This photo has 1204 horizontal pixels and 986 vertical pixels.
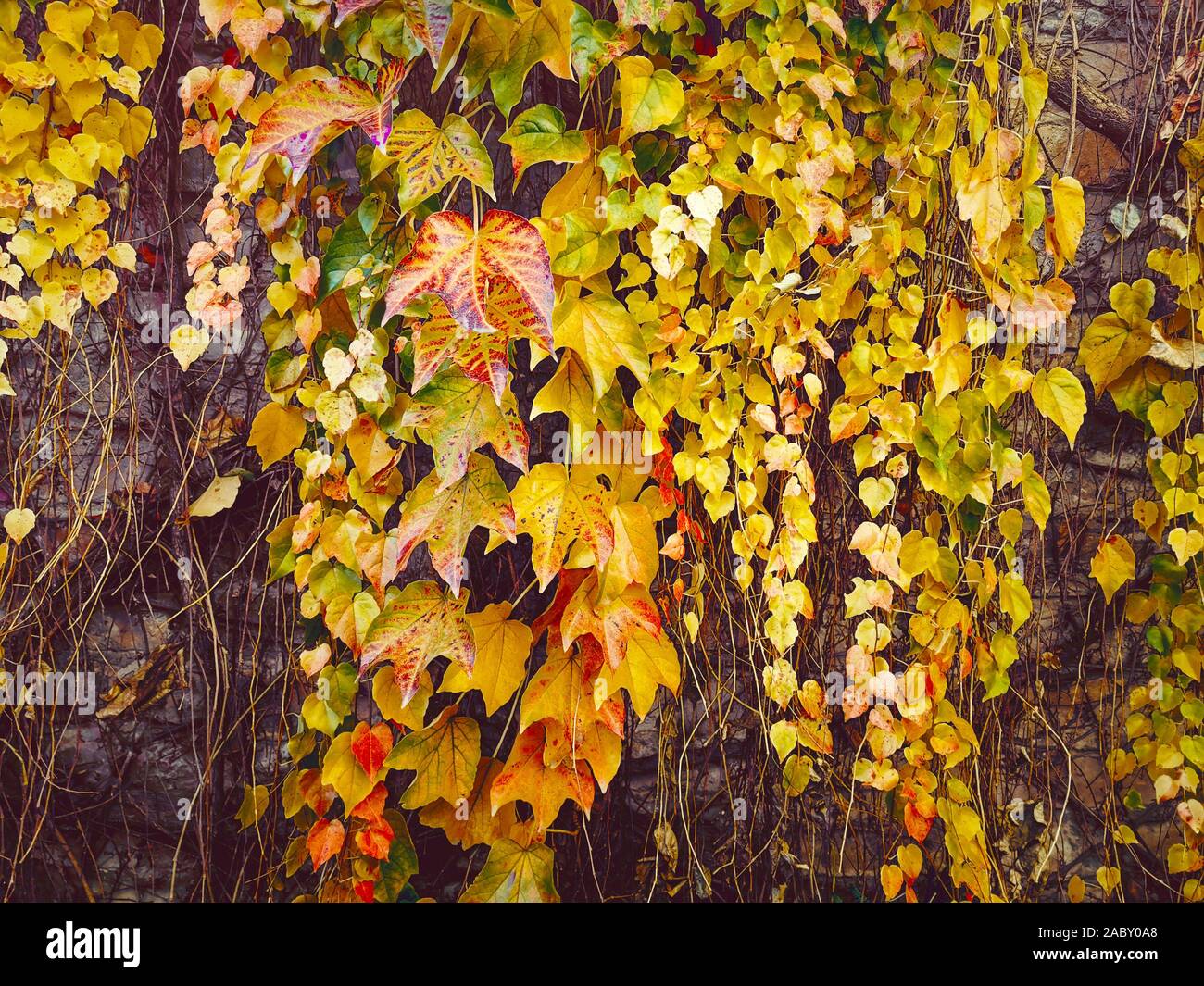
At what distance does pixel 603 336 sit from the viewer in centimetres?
99

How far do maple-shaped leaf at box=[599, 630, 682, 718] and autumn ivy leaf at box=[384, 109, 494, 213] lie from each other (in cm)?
56

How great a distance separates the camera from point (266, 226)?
1.11 meters

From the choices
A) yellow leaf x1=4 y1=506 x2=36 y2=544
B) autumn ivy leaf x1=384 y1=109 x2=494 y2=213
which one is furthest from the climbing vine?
yellow leaf x1=4 y1=506 x2=36 y2=544

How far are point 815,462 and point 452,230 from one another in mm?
623

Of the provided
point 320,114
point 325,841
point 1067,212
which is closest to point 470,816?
point 325,841

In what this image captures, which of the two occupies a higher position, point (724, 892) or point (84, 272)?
point (84, 272)

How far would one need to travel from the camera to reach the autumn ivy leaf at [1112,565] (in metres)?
1.22

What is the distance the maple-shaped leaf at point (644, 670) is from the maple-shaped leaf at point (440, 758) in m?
0.21

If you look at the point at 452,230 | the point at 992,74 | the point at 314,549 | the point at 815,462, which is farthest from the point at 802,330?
the point at 314,549

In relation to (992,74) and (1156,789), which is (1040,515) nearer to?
(1156,789)

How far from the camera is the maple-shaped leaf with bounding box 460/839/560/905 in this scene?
1.07 m

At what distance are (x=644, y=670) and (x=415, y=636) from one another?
279mm

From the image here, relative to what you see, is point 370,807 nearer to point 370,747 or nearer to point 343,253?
point 370,747

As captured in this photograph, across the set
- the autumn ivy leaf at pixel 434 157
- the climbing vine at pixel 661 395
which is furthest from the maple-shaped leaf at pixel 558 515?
the autumn ivy leaf at pixel 434 157
